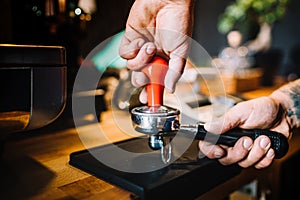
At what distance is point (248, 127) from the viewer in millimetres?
792

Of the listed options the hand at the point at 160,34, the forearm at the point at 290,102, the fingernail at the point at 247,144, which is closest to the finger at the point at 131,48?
the hand at the point at 160,34

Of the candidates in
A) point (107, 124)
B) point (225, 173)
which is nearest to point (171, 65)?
point (225, 173)

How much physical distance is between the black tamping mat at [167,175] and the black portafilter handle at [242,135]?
6 centimetres

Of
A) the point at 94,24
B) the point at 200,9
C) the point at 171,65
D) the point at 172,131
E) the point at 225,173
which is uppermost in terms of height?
the point at 200,9

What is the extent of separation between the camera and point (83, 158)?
69cm

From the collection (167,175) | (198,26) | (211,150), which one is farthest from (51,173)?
(198,26)

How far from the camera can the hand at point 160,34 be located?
0.68 meters

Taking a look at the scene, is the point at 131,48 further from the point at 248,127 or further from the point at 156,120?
the point at 248,127

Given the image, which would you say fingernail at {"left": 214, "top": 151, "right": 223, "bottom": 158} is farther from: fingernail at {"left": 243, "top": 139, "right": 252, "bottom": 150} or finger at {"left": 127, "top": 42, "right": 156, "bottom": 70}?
finger at {"left": 127, "top": 42, "right": 156, "bottom": 70}

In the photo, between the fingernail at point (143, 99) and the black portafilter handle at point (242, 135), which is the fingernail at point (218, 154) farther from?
the fingernail at point (143, 99)

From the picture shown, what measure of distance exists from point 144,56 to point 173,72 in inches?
2.9

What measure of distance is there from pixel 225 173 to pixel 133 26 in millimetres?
448

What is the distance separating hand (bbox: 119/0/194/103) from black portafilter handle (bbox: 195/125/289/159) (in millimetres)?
123

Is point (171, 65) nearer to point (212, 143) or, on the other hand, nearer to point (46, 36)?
point (212, 143)
